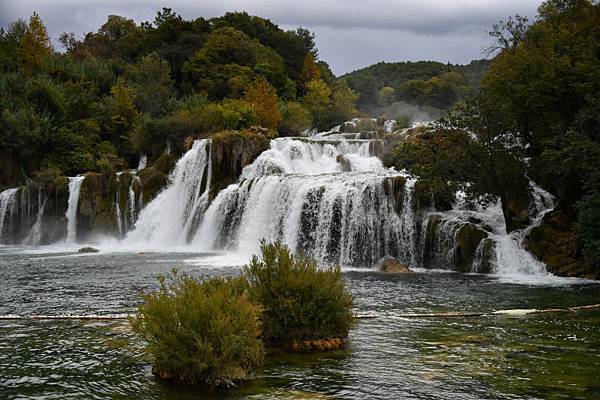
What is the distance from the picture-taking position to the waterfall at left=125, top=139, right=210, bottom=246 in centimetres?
3584

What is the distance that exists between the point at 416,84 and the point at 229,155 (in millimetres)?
50950

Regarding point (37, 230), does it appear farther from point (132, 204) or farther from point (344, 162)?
point (344, 162)

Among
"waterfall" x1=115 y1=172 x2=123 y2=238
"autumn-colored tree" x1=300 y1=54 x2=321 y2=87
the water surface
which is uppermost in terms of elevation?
"autumn-colored tree" x1=300 y1=54 x2=321 y2=87

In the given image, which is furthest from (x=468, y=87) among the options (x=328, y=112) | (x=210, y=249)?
(x=210, y=249)

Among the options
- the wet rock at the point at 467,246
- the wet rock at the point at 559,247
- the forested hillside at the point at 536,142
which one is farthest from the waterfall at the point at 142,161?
the wet rock at the point at 559,247

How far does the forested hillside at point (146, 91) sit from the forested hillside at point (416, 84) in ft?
38.2

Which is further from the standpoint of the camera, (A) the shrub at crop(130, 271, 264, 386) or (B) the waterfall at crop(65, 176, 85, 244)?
(B) the waterfall at crop(65, 176, 85, 244)

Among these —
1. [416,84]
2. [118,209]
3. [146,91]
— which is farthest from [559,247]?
[416,84]

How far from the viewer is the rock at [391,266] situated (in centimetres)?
2292

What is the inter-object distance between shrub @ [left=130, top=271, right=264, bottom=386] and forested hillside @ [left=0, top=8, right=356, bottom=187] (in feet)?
113

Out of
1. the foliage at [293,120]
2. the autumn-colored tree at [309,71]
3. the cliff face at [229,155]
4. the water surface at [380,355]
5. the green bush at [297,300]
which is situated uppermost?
the autumn-colored tree at [309,71]

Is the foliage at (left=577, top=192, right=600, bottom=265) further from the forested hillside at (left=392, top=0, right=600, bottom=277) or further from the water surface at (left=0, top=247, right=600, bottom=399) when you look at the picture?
the water surface at (left=0, top=247, right=600, bottom=399)

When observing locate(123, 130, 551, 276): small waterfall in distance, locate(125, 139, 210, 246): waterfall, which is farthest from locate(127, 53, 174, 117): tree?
locate(123, 130, 551, 276): small waterfall in distance

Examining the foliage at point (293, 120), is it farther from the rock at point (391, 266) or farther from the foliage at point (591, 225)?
the foliage at point (591, 225)
